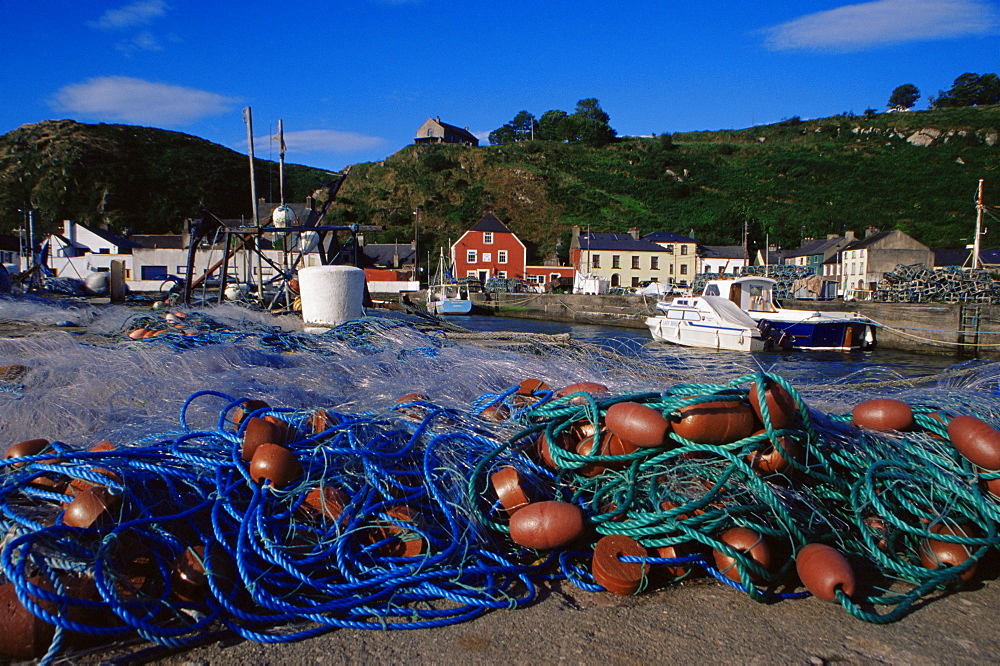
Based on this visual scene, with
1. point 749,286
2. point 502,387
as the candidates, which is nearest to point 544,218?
point 749,286

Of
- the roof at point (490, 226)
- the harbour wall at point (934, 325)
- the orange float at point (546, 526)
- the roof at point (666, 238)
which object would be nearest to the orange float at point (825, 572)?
the orange float at point (546, 526)

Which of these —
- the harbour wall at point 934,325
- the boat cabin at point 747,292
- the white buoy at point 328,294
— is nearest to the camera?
the white buoy at point 328,294

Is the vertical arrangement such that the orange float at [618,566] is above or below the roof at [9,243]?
below

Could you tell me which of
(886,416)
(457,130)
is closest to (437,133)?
(457,130)

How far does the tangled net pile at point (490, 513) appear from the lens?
210 cm

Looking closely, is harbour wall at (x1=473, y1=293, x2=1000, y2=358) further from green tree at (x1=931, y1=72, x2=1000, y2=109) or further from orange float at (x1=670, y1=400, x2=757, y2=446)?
green tree at (x1=931, y1=72, x2=1000, y2=109)

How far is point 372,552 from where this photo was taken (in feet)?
7.66

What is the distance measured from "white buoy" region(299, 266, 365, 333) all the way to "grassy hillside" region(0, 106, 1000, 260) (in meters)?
63.5

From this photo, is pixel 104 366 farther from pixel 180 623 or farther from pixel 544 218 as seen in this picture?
pixel 544 218

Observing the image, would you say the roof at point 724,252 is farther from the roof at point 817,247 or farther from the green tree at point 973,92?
the green tree at point 973,92

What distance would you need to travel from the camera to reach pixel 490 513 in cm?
253

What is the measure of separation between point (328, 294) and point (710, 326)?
1558 centimetres

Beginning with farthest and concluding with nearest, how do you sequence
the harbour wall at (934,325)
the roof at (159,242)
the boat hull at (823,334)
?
the roof at (159,242) → the harbour wall at (934,325) → the boat hull at (823,334)

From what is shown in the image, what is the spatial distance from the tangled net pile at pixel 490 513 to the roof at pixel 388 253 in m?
60.5
